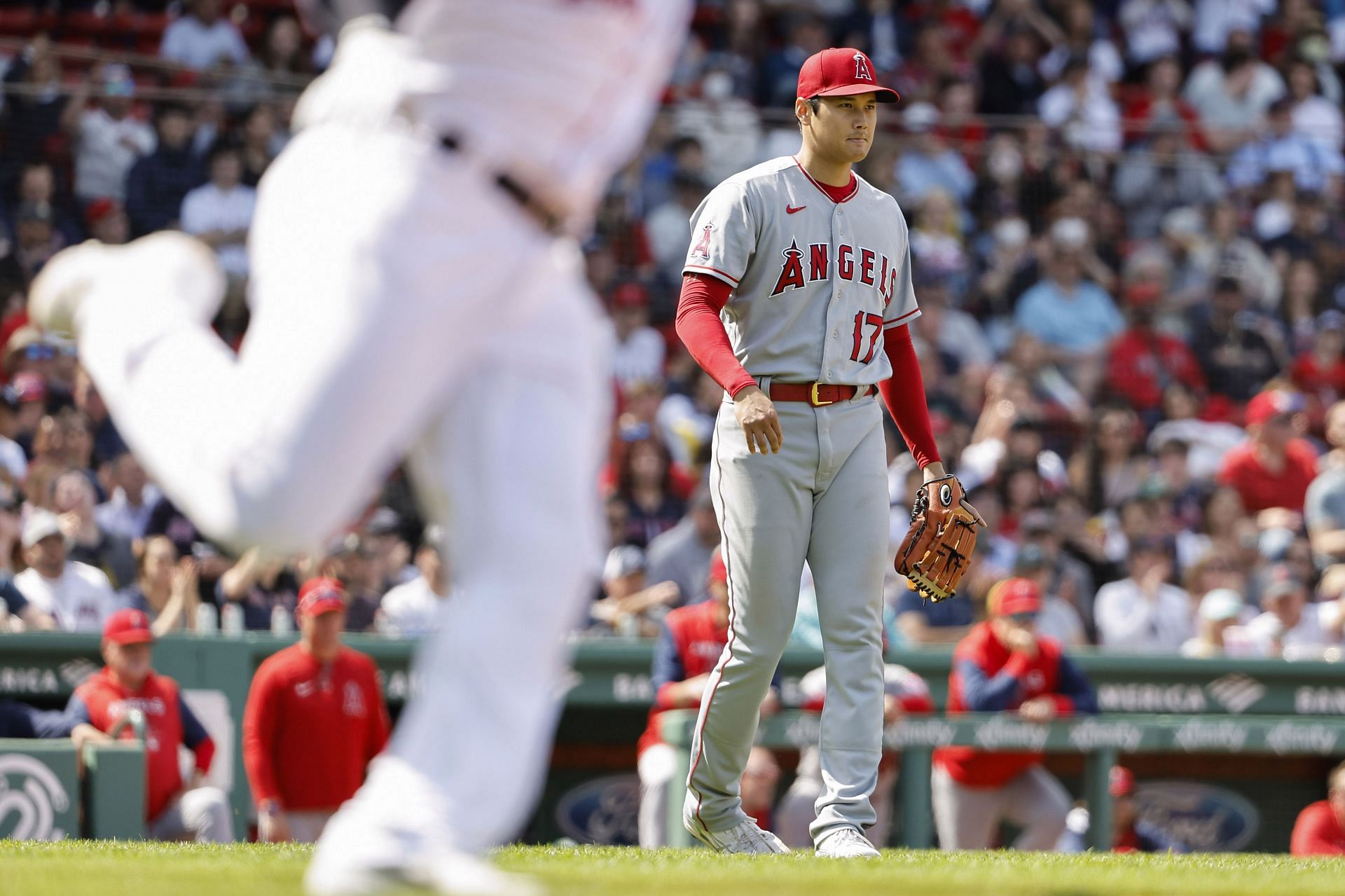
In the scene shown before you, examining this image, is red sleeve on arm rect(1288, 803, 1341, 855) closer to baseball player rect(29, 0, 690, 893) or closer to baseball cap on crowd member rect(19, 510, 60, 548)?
baseball cap on crowd member rect(19, 510, 60, 548)

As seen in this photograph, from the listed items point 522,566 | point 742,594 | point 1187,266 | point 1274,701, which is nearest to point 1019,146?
point 1187,266

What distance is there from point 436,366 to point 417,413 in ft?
0.27

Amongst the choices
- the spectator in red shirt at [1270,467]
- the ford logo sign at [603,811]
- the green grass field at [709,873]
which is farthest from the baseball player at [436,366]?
the spectator in red shirt at [1270,467]

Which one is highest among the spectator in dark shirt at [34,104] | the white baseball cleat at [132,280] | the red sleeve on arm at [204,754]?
the spectator in dark shirt at [34,104]

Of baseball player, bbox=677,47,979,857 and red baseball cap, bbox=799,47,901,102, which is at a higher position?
red baseball cap, bbox=799,47,901,102

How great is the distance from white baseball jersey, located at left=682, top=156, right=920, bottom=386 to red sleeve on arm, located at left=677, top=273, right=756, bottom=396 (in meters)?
0.05

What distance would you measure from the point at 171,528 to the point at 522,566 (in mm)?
7397

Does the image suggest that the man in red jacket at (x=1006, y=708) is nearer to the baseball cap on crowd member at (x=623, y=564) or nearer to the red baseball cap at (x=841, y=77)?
the baseball cap on crowd member at (x=623, y=564)

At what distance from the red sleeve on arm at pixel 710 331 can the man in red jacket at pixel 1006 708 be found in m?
4.34

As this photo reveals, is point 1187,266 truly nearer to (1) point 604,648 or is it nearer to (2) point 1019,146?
(2) point 1019,146

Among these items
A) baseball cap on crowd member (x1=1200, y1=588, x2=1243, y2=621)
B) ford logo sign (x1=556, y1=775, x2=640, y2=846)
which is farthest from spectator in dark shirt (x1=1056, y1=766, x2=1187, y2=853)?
ford logo sign (x1=556, y1=775, x2=640, y2=846)

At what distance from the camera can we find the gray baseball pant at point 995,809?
30.5 feet

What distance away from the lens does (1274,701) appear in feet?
33.8

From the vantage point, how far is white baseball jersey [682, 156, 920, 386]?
17.4 feet
